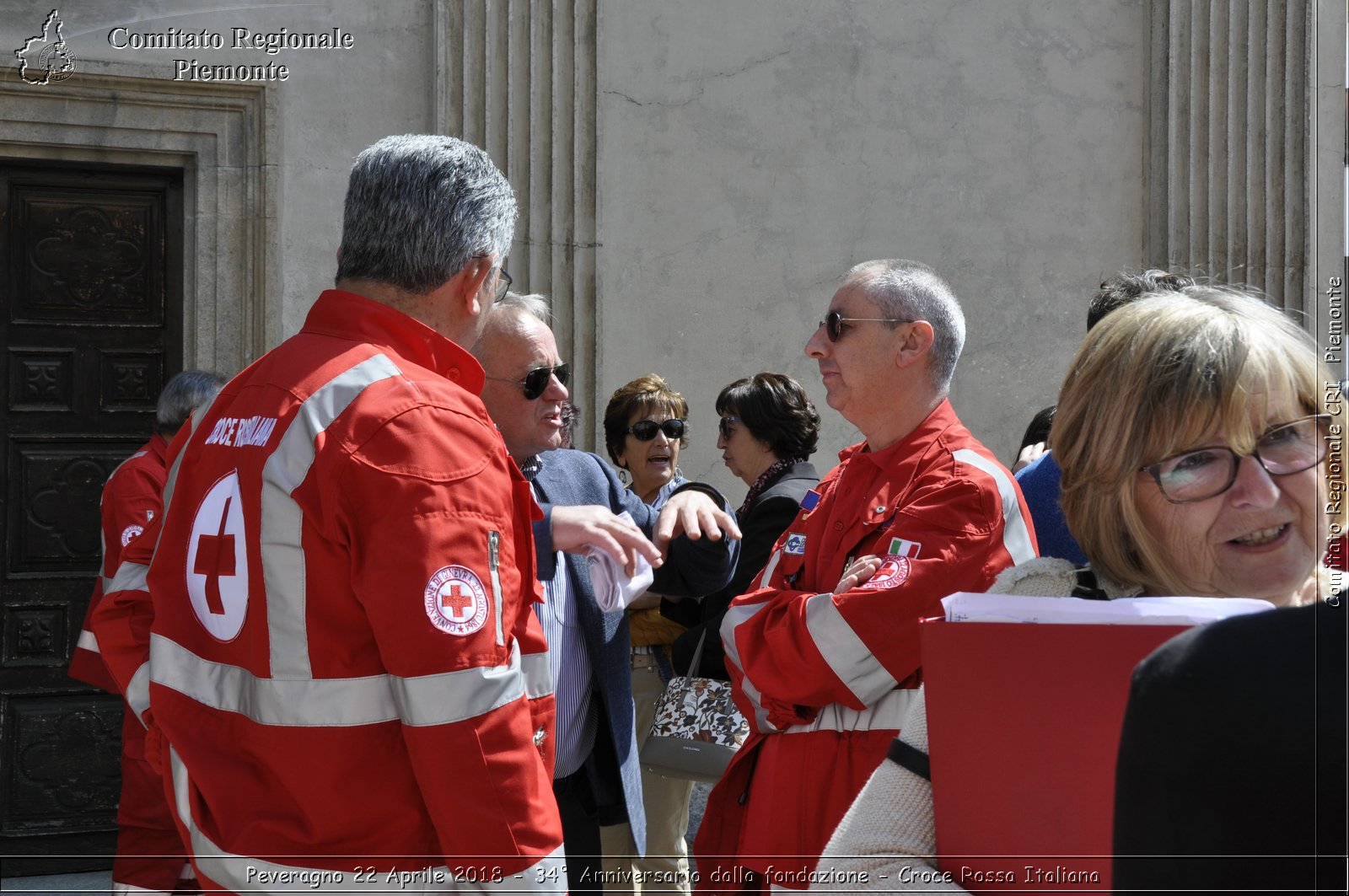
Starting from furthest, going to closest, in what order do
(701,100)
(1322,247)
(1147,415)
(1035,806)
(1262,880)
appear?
1. (1322,247)
2. (701,100)
3. (1147,415)
4. (1035,806)
5. (1262,880)

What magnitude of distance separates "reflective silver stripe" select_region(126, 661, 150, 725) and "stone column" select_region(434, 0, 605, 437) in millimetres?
3780

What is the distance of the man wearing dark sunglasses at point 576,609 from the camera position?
3.17 m

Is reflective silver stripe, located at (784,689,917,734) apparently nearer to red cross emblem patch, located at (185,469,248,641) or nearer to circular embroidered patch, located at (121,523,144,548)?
red cross emblem patch, located at (185,469,248,641)

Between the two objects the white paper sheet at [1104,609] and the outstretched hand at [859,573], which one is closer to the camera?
the white paper sheet at [1104,609]

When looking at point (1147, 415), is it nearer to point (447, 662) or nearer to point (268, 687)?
point (447, 662)

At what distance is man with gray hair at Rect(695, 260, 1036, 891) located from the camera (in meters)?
2.56

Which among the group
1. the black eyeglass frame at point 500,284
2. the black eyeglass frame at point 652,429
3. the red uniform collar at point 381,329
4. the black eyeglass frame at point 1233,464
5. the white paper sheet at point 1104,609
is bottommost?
the white paper sheet at point 1104,609

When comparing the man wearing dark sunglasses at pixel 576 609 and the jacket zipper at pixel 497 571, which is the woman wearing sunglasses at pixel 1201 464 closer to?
the jacket zipper at pixel 497 571

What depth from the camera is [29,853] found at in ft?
18.1

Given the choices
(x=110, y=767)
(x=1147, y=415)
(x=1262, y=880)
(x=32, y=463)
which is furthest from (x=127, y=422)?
(x=1262, y=880)

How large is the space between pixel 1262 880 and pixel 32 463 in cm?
574

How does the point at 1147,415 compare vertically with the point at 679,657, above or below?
above

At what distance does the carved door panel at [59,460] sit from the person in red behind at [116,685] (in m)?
0.75

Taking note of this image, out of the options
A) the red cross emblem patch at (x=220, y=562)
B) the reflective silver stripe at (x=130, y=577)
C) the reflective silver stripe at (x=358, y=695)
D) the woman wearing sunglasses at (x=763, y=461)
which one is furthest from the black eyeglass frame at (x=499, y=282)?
the woman wearing sunglasses at (x=763, y=461)
